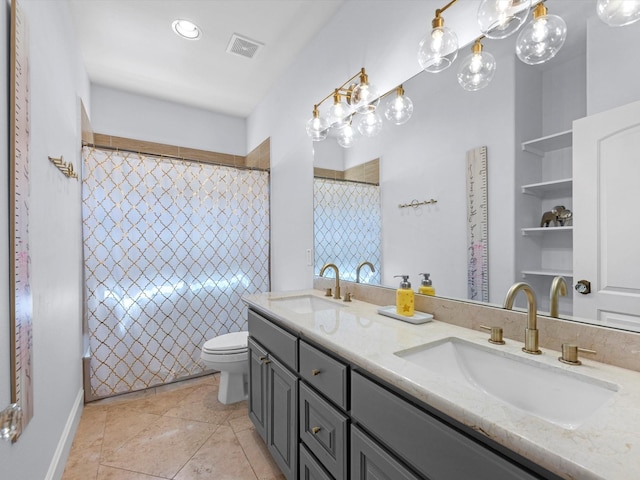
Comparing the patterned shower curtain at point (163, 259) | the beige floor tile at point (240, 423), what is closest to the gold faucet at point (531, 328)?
the beige floor tile at point (240, 423)

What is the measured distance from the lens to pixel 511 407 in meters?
0.60

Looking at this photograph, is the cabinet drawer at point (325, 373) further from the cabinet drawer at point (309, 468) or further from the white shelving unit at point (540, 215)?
the white shelving unit at point (540, 215)

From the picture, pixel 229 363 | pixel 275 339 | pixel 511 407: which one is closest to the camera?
pixel 511 407

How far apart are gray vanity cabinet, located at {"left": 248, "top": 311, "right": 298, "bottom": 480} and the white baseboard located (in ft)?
2.96

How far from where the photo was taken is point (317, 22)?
1995 millimetres

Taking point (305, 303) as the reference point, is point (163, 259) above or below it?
above

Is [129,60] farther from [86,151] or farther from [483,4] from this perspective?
[483,4]

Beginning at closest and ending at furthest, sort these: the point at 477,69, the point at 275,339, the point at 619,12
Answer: the point at 619,12 < the point at 477,69 < the point at 275,339

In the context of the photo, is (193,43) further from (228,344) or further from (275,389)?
(275,389)

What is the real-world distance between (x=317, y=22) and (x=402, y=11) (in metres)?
0.74

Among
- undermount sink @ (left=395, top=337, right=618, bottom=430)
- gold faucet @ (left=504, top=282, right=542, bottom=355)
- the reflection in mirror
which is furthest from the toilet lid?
gold faucet @ (left=504, top=282, right=542, bottom=355)

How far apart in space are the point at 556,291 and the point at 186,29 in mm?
2509

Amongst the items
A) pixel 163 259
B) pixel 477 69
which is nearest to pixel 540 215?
pixel 477 69

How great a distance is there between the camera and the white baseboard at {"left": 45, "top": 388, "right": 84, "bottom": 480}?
138 centimetres
